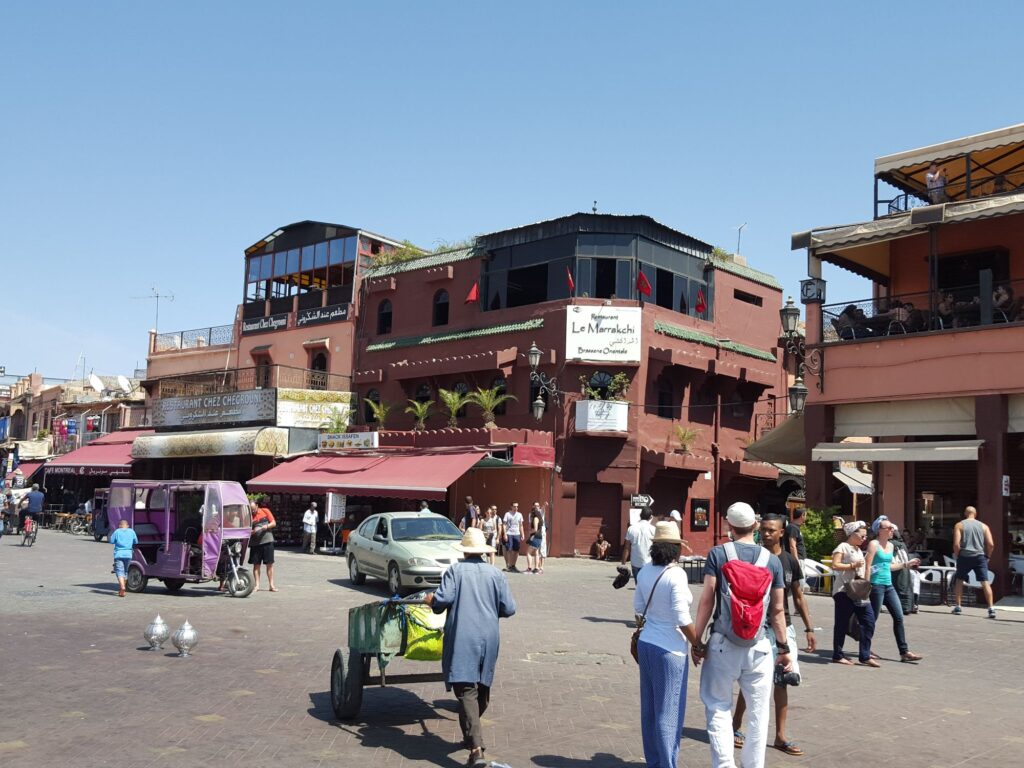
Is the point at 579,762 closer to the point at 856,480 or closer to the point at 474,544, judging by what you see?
the point at 474,544

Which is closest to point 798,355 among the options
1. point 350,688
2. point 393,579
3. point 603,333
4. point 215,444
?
point 603,333

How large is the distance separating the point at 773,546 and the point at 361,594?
10206 millimetres

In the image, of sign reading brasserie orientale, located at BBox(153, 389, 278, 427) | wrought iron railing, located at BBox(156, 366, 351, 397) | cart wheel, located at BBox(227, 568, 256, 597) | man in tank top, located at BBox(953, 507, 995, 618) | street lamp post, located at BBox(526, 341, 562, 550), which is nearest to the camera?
man in tank top, located at BBox(953, 507, 995, 618)

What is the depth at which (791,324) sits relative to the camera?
2073 centimetres

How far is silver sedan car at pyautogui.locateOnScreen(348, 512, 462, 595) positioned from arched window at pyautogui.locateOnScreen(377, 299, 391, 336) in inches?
698

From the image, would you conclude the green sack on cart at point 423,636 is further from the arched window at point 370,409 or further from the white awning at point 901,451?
the arched window at point 370,409

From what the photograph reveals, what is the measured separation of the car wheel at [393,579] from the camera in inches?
708

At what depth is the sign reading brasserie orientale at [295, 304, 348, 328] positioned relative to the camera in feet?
125

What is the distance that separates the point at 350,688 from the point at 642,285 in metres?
24.4

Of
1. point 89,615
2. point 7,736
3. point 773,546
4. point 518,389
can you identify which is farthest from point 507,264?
point 7,736

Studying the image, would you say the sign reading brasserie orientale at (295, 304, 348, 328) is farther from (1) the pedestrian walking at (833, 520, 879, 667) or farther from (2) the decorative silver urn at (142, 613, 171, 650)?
(1) the pedestrian walking at (833, 520, 879, 667)

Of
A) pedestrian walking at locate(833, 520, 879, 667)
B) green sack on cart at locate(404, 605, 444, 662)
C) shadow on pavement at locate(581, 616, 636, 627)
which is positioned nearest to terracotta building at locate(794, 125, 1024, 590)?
shadow on pavement at locate(581, 616, 636, 627)

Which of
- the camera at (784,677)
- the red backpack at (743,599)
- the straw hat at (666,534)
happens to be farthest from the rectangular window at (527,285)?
the red backpack at (743,599)

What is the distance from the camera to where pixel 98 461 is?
142ft
